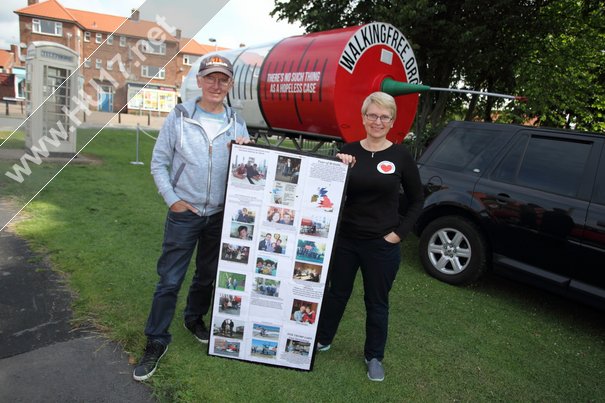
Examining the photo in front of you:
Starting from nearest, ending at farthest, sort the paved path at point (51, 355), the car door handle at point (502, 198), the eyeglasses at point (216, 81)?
the paved path at point (51, 355)
the eyeglasses at point (216, 81)
the car door handle at point (502, 198)

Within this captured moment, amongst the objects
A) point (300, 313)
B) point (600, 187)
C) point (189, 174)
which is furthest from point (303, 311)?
point (600, 187)

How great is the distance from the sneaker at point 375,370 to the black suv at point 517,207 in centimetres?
193

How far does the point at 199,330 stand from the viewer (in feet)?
9.79

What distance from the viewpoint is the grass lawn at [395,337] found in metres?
2.60

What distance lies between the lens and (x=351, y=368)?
9.41 feet

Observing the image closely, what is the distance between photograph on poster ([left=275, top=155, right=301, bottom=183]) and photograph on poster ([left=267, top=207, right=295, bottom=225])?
19 cm

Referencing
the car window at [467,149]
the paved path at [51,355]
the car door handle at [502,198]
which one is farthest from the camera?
the car window at [467,149]

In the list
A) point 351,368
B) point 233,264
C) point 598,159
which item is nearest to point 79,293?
point 233,264

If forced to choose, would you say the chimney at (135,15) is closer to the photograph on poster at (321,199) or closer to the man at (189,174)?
the man at (189,174)

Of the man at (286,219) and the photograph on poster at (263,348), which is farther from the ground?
the man at (286,219)

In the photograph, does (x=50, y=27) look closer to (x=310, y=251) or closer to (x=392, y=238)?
(x=310, y=251)

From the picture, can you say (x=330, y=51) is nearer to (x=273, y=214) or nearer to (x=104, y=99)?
(x=273, y=214)

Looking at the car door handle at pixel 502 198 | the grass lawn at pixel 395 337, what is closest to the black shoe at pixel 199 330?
the grass lawn at pixel 395 337

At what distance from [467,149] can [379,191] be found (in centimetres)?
247
